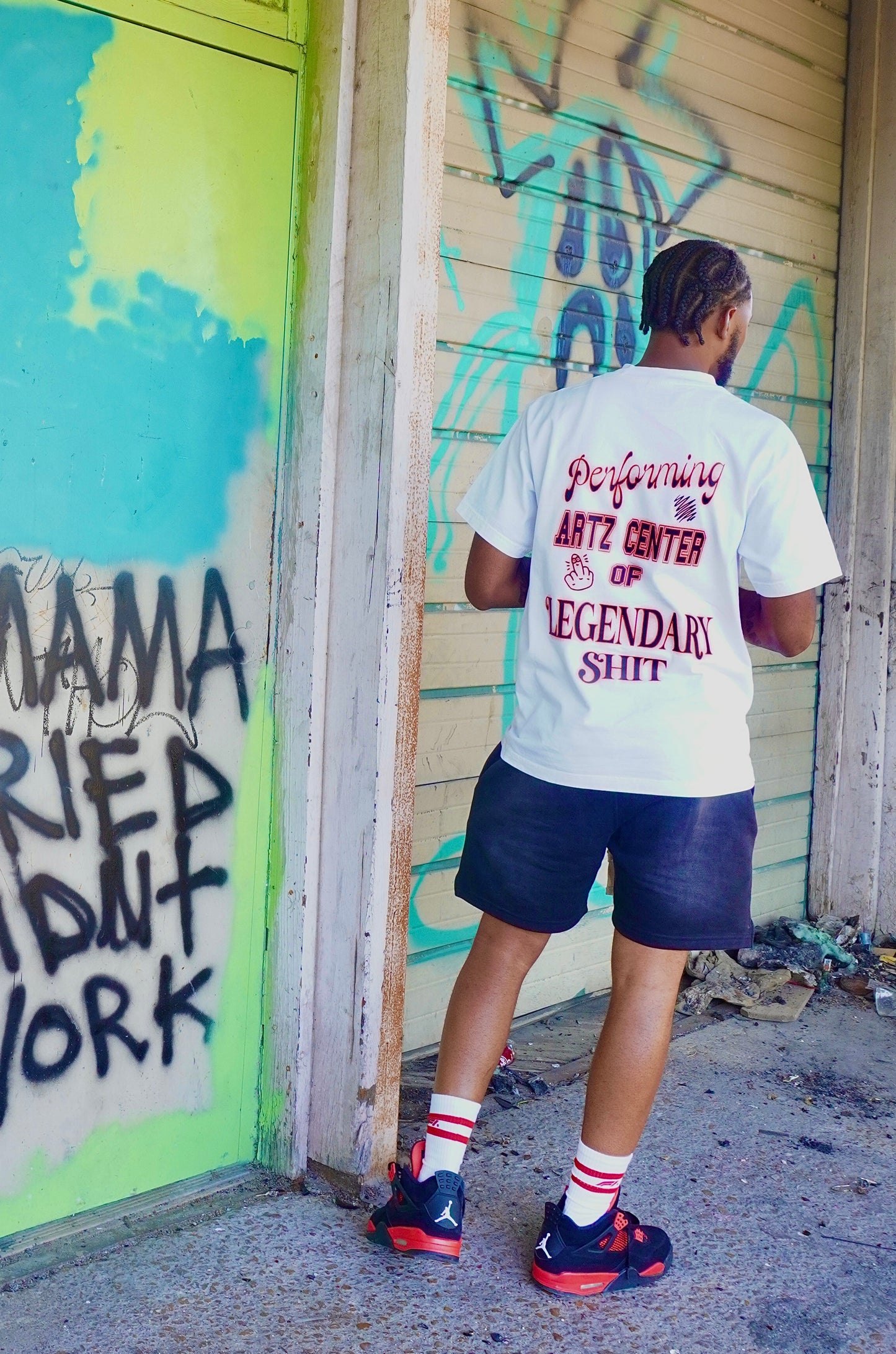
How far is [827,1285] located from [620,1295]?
0.43 meters

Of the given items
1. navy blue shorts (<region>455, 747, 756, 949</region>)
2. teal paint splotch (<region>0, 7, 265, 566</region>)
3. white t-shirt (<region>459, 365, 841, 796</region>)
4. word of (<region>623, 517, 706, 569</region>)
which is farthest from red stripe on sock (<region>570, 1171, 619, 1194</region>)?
teal paint splotch (<region>0, 7, 265, 566</region>)

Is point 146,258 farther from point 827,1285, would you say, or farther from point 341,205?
point 827,1285

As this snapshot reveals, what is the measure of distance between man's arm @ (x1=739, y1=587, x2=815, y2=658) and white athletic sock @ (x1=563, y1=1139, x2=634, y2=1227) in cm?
101

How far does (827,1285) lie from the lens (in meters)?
2.60

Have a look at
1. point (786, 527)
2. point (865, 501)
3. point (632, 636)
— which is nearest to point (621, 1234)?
point (632, 636)

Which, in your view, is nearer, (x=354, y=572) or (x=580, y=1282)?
(x=580, y=1282)

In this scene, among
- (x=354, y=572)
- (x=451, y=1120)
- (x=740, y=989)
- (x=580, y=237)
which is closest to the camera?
(x=451, y=1120)

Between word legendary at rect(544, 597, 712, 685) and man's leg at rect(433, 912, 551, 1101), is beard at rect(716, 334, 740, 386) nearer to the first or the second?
word legendary at rect(544, 597, 712, 685)

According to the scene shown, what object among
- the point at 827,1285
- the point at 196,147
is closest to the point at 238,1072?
the point at 827,1285

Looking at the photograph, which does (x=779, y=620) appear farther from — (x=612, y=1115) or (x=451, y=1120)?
(x=451, y=1120)

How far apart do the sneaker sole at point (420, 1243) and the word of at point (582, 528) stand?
133cm

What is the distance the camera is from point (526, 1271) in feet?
8.39

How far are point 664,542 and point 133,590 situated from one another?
101 cm

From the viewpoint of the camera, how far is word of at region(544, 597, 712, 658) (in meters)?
2.37
